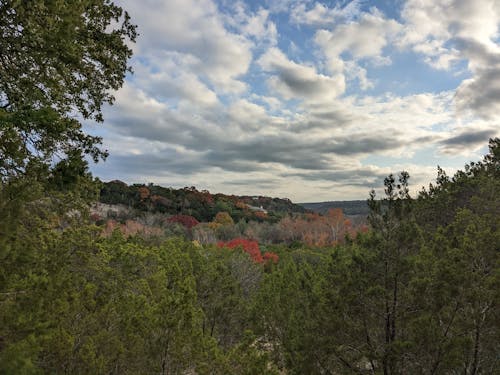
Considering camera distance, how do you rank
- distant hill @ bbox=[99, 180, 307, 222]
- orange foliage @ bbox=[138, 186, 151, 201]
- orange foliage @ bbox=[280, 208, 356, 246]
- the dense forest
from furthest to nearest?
orange foliage @ bbox=[138, 186, 151, 201], distant hill @ bbox=[99, 180, 307, 222], orange foliage @ bbox=[280, 208, 356, 246], the dense forest

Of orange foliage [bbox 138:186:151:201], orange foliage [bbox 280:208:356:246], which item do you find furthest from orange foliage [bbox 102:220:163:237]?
orange foliage [bbox 138:186:151:201]

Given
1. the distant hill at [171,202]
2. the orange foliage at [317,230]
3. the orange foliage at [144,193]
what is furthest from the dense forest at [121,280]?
the orange foliage at [144,193]

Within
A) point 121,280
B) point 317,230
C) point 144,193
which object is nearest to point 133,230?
point 317,230

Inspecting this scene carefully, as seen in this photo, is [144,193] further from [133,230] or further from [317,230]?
[317,230]

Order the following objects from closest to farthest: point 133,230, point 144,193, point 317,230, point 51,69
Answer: point 51,69 < point 133,230 < point 317,230 < point 144,193

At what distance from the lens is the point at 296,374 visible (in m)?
8.23

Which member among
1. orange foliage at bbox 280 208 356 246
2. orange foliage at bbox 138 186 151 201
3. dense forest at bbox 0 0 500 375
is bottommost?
orange foliage at bbox 280 208 356 246

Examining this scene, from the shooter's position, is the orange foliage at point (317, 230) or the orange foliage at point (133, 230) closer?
the orange foliage at point (133, 230)

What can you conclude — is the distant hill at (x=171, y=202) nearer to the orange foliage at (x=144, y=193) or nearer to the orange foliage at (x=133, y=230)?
the orange foliage at (x=144, y=193)

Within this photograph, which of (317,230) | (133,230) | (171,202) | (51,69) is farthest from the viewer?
(171,202)

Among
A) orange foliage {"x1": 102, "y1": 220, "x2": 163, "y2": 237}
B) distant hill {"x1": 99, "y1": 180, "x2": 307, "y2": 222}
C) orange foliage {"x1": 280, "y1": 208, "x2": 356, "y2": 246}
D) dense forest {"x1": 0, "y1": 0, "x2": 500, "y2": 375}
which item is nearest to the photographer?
dense forest {"x1": 0, "y1": 0, "x2": 500, "y2": 375}

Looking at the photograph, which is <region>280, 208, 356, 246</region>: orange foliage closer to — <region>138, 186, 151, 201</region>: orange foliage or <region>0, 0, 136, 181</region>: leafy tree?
<region>138, 186, 151, 201</region>: orange foliage

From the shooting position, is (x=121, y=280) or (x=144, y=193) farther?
(x=144, y=193)

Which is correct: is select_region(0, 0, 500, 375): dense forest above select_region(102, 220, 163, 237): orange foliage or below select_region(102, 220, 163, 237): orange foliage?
above
